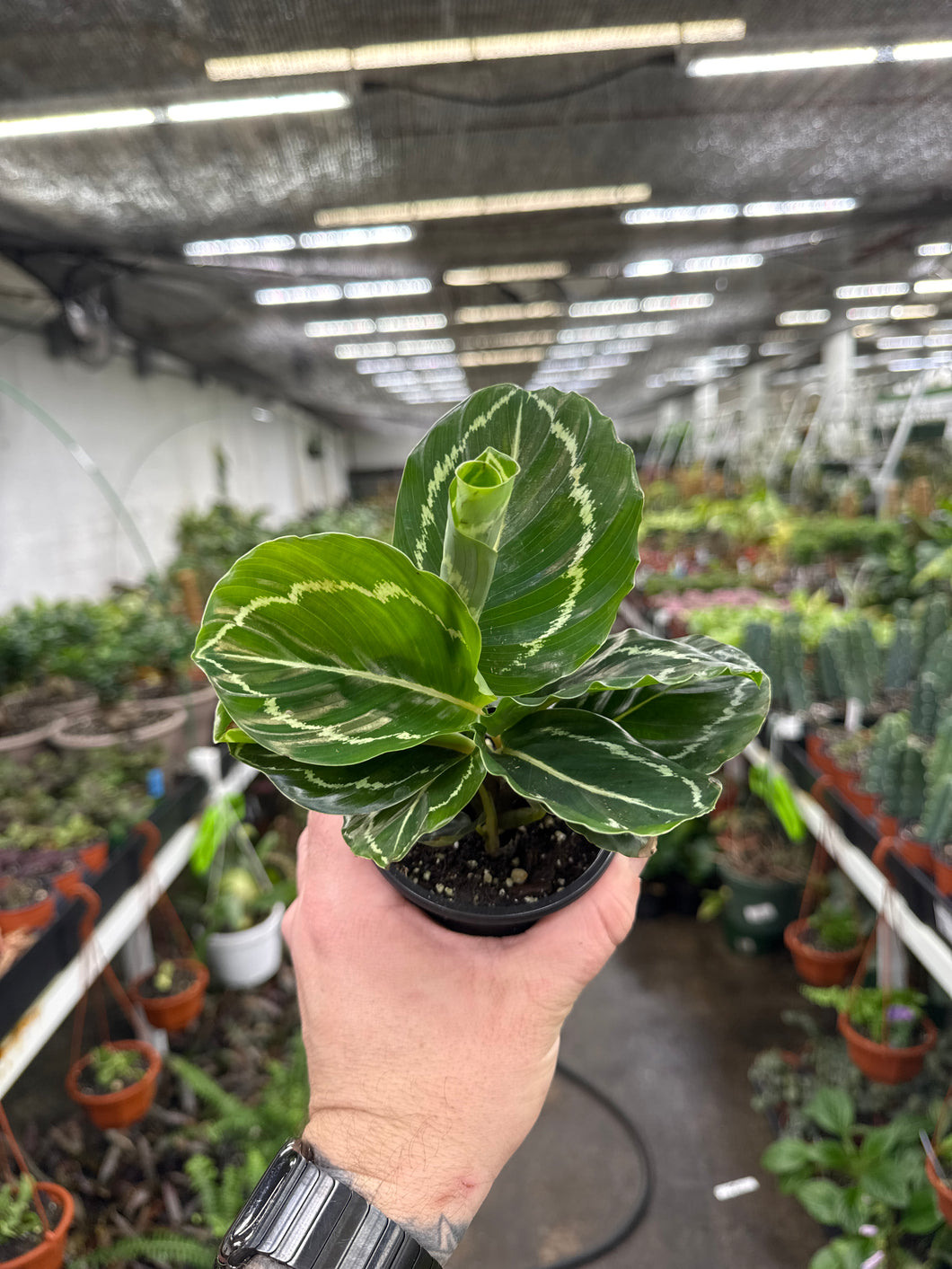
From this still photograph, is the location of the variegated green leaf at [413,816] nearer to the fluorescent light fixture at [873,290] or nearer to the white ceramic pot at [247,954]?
the white ceramic pot at [247,954]

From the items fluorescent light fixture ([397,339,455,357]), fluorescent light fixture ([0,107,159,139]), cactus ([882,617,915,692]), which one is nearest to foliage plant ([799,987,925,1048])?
cactus ([882,617,915,692])

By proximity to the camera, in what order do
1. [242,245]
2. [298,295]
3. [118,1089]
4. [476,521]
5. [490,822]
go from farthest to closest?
[298,295] < [242,245] < [118,1089] < [490,822] < [476,521]

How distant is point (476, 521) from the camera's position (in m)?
0.52

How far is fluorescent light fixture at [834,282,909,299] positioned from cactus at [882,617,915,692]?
261 inches

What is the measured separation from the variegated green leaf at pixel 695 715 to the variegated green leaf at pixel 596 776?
0.09 meters

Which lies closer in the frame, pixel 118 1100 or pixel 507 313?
pixel 118 1100

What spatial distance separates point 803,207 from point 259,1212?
6.29 metres

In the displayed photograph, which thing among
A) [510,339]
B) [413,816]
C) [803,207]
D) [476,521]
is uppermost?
[803,207]

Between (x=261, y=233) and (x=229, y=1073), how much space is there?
4586 millimetres

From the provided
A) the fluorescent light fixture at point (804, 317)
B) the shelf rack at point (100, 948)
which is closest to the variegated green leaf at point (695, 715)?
the shelf rack at point (100, 948)

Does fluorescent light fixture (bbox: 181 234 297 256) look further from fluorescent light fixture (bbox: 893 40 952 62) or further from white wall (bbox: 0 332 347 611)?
fluorescent light fixture (bbox: 893 40 952 62)

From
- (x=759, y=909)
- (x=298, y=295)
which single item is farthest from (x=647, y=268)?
(x=759, y=909)

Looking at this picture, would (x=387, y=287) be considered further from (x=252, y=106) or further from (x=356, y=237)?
(x=252, y=106)

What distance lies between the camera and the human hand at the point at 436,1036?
0.69 meters
